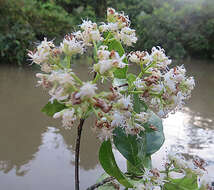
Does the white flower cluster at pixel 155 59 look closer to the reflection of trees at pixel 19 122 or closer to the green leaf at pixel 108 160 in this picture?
the green leaf at pixel 108 160

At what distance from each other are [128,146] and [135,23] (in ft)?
7.90

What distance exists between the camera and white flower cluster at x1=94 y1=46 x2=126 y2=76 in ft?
1.03

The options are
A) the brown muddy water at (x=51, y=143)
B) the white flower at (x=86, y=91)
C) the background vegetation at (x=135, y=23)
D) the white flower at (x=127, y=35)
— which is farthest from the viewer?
the background vegetation at (x=135, y=23)

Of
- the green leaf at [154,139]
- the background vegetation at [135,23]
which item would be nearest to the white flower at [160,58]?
Answer: the green leaf at [154,139]

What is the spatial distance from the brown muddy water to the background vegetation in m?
0.83

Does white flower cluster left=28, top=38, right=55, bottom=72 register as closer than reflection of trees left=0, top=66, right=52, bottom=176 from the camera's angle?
Yes

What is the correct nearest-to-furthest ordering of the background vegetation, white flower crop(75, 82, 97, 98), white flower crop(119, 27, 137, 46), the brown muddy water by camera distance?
white flower crop(75, 82, 97, 98), white flower crop(119, 27, 137, 46), the brown muddy water, the background vegetation

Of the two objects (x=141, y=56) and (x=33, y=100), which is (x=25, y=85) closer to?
(x=33, y=100)

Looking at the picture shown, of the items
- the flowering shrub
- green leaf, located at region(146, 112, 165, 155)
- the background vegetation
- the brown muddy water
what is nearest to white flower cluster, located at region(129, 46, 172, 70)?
the flowering shrub

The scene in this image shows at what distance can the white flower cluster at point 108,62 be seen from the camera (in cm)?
31

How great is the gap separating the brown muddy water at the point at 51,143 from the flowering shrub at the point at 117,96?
22 centimetres

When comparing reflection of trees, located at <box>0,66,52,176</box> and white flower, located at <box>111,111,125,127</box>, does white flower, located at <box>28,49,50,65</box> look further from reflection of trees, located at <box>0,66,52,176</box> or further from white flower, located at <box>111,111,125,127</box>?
reflection of trees, located at <box>0,66,52,176</box>

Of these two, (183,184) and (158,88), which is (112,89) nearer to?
(158,88)

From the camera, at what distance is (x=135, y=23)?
2.66 metres
